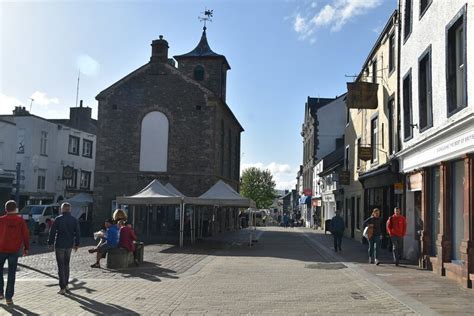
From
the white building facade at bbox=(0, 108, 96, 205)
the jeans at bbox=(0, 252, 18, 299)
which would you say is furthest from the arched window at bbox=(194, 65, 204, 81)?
the jeans at bbox=(0, 252, 18, 299)

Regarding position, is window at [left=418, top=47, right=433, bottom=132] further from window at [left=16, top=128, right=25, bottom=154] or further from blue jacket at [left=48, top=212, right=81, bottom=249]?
window at [left=16, top=128, right=25, bottom=154]

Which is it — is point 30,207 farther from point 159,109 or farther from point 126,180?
point 159,109

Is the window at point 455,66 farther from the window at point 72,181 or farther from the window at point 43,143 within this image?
the window at point 72,181

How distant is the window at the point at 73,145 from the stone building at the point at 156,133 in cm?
1526

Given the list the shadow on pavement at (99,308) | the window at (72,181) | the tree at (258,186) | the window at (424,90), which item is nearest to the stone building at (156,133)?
the window at (72,181)

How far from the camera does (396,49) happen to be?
19531 millimetres

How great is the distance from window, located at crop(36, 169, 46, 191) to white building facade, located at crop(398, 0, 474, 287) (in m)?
33.9

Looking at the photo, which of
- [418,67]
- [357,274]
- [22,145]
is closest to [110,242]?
[357,274]

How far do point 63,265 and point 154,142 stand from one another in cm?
2395

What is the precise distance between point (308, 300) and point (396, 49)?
40.8ft

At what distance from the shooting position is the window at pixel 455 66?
12.6 m

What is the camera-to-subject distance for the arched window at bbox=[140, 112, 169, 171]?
1355 inches

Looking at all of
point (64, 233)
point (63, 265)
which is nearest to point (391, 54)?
point (64, 233)

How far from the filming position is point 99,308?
9.10m
